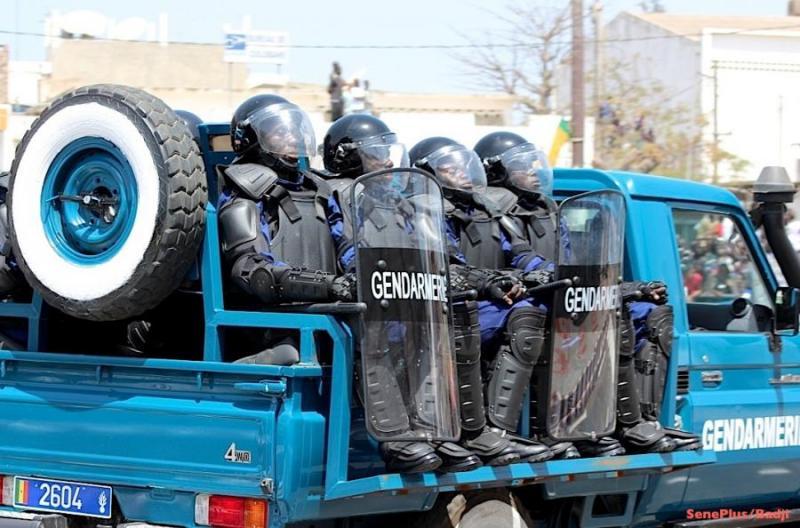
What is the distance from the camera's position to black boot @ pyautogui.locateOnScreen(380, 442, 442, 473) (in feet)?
15.2

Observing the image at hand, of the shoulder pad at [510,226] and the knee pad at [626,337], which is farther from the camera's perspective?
the shoulder pad at [510,226]

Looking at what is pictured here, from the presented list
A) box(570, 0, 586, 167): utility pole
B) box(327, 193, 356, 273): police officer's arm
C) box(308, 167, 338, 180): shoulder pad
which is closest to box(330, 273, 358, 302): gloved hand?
box(327, 193, 356, 273): police officer's arm

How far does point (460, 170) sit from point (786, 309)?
5.99 ft

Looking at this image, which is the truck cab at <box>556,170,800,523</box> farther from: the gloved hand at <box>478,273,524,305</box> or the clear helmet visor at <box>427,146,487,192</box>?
the gloved hand at <box>478,273,524,305</box>

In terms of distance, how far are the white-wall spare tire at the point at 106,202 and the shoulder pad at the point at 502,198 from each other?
6.18 feet

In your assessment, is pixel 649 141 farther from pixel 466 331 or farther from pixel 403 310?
pixel 403 310

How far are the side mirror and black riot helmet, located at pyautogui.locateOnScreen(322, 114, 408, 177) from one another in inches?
81.5

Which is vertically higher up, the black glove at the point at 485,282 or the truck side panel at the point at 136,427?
the black glove at the point at 485,282

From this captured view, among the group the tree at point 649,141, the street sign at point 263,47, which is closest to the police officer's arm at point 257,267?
the tree at point 649,141

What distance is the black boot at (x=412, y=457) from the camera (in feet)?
15.2

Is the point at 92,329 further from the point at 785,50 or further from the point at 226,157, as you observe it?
the point at 785,50

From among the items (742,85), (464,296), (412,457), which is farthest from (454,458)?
(742,85)

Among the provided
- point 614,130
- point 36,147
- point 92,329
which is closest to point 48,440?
point 92,329

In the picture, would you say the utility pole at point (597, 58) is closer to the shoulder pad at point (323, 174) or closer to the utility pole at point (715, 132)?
the utility pole at point (715, 132)
